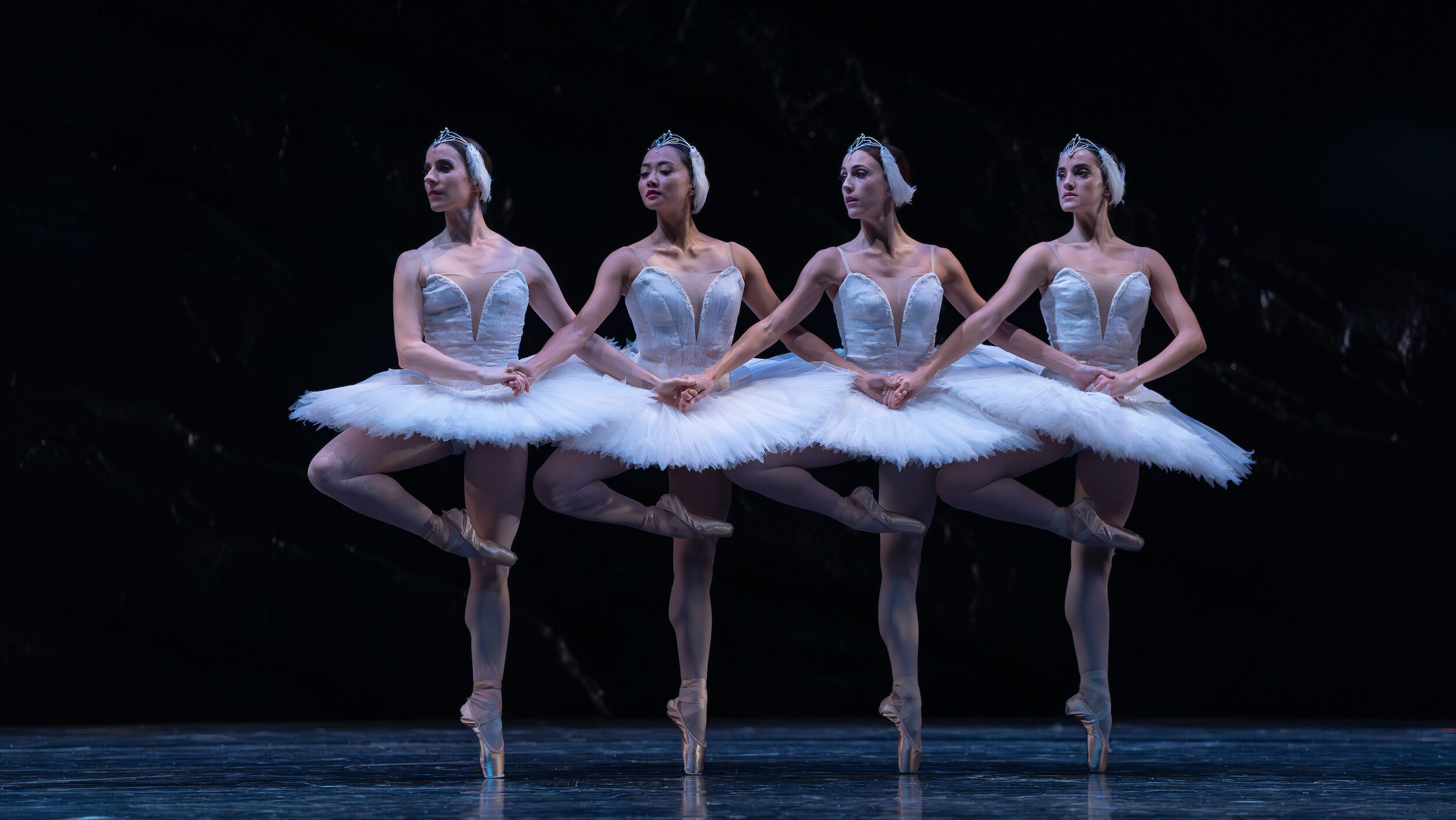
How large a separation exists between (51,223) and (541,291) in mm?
2471

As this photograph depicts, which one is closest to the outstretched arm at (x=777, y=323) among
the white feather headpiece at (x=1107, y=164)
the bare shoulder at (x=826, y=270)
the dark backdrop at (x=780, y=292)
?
the bare shoulder at (x=826, y=270)

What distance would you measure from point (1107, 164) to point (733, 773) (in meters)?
1.96

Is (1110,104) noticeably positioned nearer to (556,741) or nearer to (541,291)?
(541,291)

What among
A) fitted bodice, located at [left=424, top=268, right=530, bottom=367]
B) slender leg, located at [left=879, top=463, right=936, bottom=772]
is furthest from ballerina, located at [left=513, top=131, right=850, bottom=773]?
slender leg, located at [left=879, top=463, right=936, bottom=772]

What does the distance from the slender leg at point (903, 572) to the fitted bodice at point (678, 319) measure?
1.92 ft

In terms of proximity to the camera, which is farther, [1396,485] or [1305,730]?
[1396,485]

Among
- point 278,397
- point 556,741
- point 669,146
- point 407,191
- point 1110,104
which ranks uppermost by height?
point 1110,104

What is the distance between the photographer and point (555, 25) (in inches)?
221

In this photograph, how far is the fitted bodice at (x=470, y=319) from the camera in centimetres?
385

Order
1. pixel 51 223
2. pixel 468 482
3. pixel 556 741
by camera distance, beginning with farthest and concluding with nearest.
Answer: pixel 51 223, pixel 556 741, pixel 468 482

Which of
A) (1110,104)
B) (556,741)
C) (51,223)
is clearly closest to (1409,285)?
(1110,104)

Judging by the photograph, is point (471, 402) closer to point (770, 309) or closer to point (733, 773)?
point (770, 309)

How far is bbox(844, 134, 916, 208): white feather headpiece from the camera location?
4.04 meters

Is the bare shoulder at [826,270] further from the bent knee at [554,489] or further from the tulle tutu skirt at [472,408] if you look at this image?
the bent knee at [554,489]
